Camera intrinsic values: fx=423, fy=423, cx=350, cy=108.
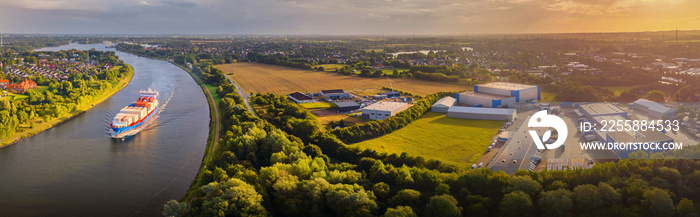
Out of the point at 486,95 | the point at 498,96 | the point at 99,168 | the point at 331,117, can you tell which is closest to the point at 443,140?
the point at 331,117

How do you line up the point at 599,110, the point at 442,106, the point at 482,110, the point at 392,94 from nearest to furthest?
the point at 599,110
the point at 482,110
the point at 442,106
the point at 392,94

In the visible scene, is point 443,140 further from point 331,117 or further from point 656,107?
point 656,107

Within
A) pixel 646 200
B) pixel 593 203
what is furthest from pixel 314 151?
pixel 646 200

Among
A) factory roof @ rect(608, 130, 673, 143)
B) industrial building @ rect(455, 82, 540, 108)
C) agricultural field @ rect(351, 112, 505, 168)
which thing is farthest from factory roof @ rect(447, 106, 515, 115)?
factory roof @ rect(608, 130, 673, 143)

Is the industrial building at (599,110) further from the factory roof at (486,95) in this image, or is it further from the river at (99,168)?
the river at (99,168)

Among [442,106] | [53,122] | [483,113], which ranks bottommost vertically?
[53,122]

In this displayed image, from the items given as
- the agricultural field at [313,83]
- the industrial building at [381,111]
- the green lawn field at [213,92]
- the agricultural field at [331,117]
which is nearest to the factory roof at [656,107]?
the industrial building at [381,111]
